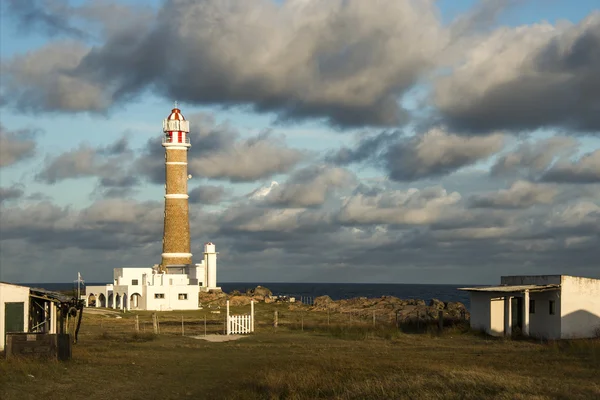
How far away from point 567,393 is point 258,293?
8526 centimetres

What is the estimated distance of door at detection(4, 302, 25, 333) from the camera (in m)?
32.2

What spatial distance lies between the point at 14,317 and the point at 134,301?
47.9m

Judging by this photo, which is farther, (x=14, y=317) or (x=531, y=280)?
(x=531, y=280)

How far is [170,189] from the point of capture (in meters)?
85.9

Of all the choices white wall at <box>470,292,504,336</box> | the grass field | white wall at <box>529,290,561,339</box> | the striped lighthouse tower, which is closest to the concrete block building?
the striped lighthouse tower

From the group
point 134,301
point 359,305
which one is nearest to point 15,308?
point 134,301

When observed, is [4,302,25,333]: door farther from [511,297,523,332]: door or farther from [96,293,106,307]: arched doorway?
[96,293,106,307]: arched doorway

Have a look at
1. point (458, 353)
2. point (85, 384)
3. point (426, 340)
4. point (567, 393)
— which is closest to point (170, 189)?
point (426, 340)

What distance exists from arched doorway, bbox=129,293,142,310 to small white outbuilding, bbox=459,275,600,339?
43739 mm

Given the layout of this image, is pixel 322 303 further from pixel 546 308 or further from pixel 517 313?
pixel 546 308

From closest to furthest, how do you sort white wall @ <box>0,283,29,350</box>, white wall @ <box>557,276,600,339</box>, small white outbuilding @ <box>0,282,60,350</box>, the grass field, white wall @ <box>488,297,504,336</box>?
1. the grass field
2. white wall @ <box>0,283,29,350</box>
3. small white outbuilding @ <box>0,282,60,350</box>
4. white wall @ <box>557,276,600,339</box>
5. white wall @ <box>488,297,504,336</box>

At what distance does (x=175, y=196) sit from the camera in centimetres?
8588

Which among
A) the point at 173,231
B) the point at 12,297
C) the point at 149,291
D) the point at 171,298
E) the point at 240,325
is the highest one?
the point at 173,231

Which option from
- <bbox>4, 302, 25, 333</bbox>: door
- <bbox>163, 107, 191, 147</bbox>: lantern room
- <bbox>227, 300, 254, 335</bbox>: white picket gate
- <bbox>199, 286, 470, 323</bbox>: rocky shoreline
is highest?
<bbox>163, 107, 191, 147</bbox>: lantern room
